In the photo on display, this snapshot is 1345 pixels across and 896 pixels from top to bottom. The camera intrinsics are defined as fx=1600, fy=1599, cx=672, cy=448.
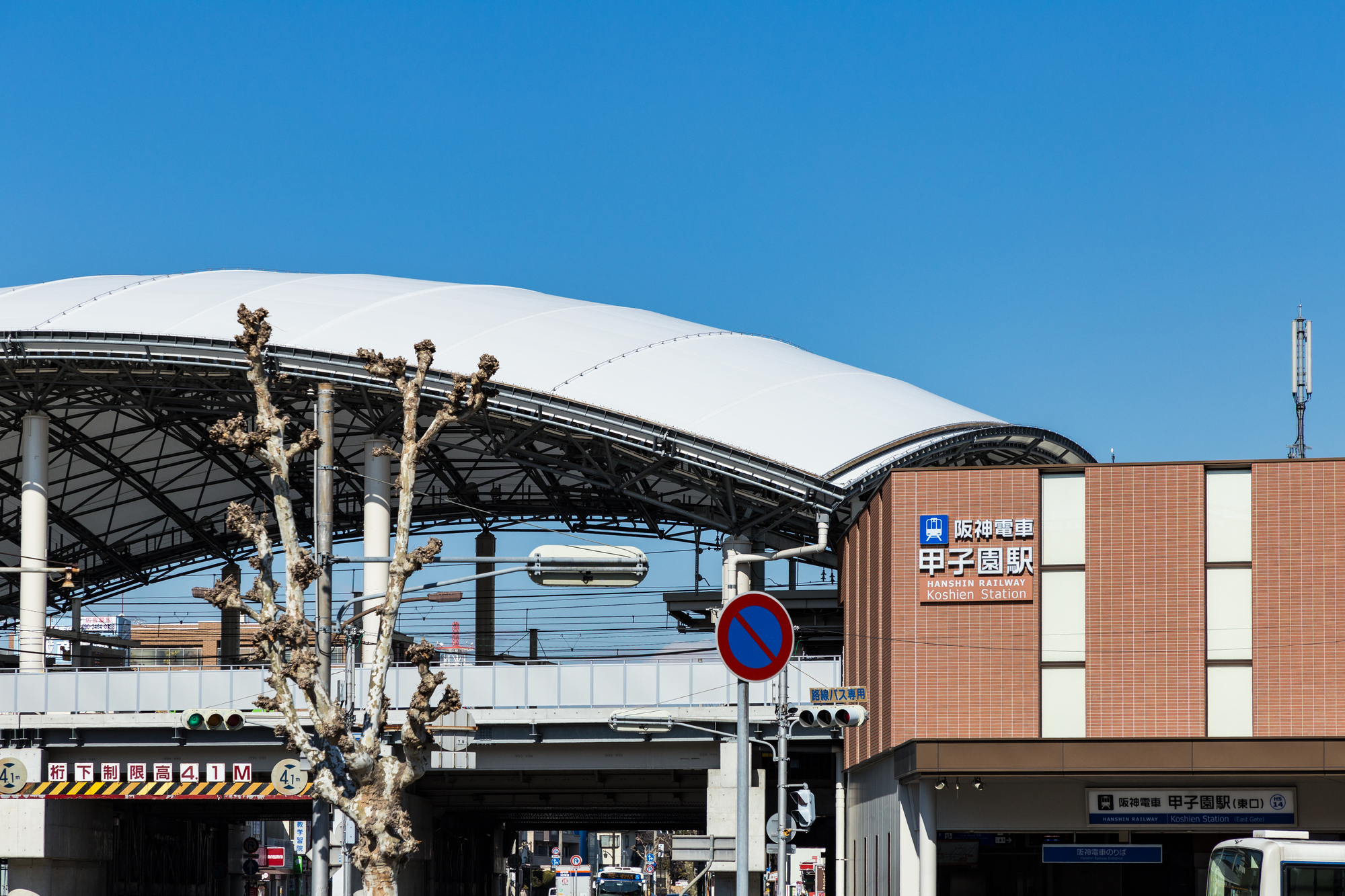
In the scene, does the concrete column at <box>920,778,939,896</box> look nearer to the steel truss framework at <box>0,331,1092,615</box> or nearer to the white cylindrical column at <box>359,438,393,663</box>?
the steel truss framework at <box>0,331,1092,615</box>

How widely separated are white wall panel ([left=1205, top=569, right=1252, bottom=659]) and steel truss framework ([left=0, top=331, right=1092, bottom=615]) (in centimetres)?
1245

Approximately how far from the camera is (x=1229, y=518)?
31859 mm

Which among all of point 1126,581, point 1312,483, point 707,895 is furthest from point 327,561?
point 707,895

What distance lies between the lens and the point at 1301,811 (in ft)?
102

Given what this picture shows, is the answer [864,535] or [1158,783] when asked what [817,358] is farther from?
[1158,783]

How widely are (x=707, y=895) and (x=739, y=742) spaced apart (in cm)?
9993

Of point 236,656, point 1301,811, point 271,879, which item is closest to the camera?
point 1301,811

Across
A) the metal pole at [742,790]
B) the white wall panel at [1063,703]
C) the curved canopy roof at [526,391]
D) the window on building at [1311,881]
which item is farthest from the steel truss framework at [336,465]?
the window on building at [1311,881]

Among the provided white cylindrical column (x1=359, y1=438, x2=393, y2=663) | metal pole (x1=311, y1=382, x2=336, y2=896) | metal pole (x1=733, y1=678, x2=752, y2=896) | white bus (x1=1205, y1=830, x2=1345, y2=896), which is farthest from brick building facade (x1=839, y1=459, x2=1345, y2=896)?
white cylindrical column (x1=359, y1=438, x2=393, y2=663)

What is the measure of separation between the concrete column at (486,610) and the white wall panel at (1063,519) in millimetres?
33179

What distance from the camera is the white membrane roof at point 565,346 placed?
44.4 metres

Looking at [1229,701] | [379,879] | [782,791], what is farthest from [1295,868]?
[782,791]

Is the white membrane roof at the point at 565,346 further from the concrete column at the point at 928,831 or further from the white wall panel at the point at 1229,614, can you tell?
the white wall panel at the point at 1229,614

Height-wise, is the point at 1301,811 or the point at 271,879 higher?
the point at 1301,811
